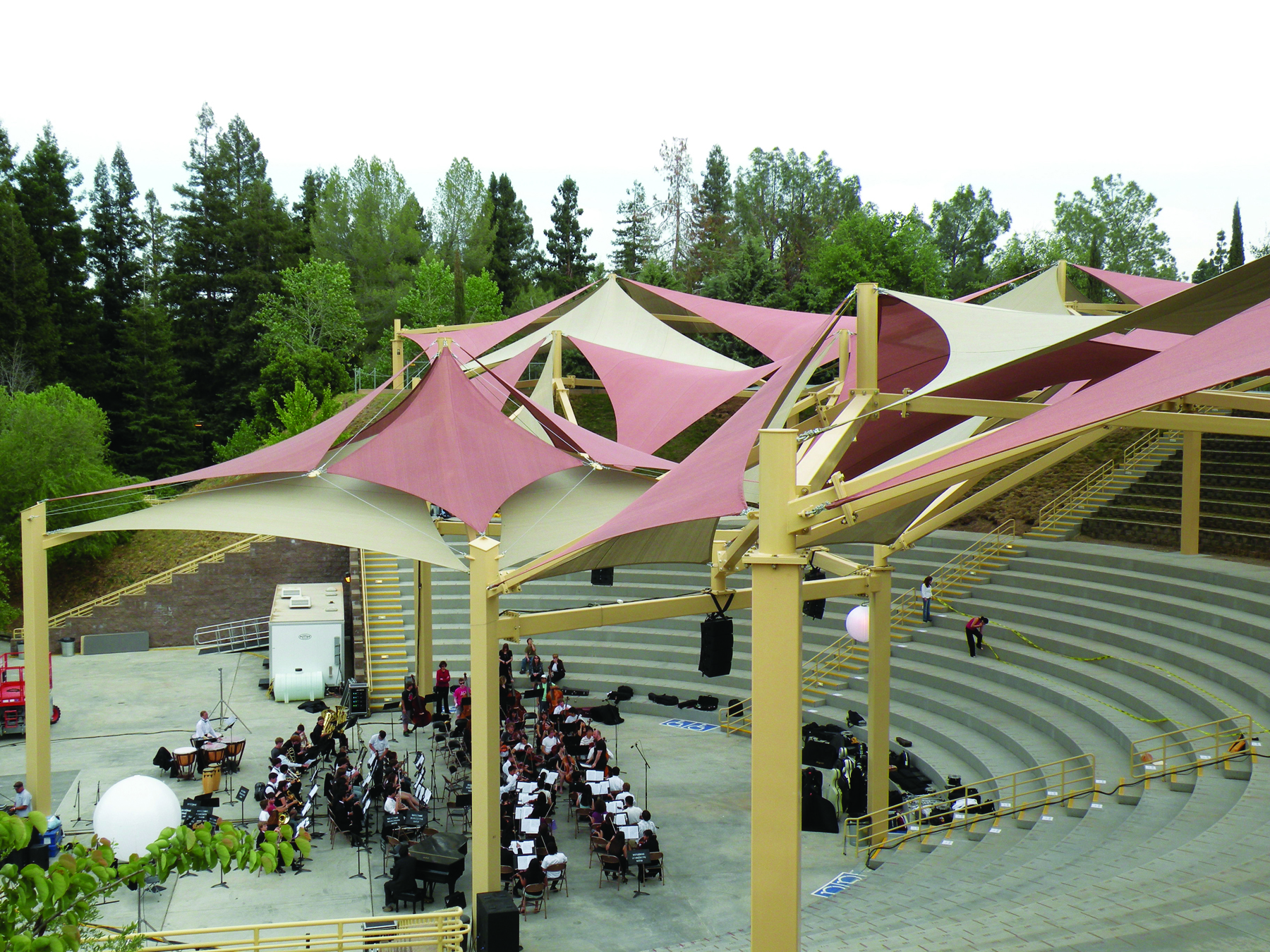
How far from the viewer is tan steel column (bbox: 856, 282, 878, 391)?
9719 mm

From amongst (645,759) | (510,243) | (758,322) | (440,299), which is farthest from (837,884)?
(510,243)

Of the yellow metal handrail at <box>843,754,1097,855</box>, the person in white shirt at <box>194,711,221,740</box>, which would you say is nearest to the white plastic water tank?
the person in white shirt at <box>194,711,221,740</box>

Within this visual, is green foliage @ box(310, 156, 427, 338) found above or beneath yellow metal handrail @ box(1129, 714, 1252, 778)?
above

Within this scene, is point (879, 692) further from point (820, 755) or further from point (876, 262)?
point (876, 262)

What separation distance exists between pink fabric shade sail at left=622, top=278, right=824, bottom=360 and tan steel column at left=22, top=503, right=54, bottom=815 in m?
10.4

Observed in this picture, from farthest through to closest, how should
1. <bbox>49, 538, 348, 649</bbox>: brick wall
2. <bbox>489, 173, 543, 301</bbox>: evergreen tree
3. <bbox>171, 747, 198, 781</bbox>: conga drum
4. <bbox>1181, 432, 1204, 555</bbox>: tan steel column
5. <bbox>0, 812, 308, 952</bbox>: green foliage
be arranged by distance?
<bbox>489, 173, 543, 301</bbox>: evergreen tree, <bbox>49, 538, 348, 649</bbox>: brick wall, <bbox>1181, 432, 1204, 555</bbox>: tan steel column, <bbox>171, 747, 198, 781</bbox>: conga drum, <bbox>0, 812, 308, 952</bbox>: green foliage

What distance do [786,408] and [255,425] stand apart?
4002 cm

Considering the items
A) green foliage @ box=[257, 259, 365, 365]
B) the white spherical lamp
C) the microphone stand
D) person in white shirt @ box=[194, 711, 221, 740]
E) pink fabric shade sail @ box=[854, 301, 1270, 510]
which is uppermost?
green foliage @ box=[257, 259, 365, 365]

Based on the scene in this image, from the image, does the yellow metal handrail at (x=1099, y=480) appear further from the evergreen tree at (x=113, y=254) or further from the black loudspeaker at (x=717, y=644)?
the evergreen tree at (x=113, y=254)

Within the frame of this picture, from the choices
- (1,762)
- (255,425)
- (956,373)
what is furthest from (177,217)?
(956,373)

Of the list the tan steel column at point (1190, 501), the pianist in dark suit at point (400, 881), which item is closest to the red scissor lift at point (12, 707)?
the pianist in dark suit at point (400, 881)

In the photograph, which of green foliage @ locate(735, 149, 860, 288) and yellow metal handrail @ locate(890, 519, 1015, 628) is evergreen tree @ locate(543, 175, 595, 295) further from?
yellow metal handrail @ locate(890, 519, 1015, 628)

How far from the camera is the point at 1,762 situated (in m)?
17.6

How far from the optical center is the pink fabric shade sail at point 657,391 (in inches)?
609
